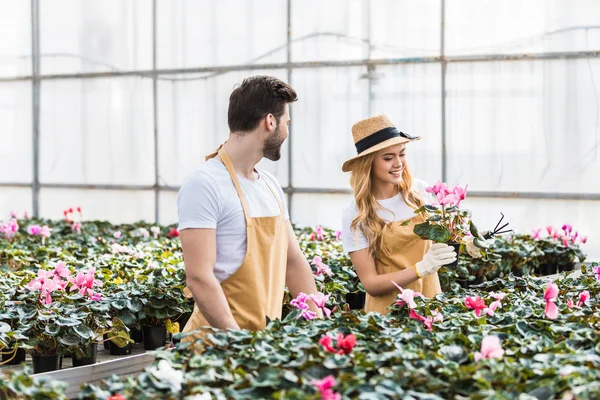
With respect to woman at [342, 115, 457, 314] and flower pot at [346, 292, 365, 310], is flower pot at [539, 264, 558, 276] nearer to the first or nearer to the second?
flower pot at [346, 292, 365, 310]

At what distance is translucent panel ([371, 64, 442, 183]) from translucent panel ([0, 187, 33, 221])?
13.6ft

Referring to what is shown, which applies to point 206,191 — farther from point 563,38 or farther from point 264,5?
point 264,5

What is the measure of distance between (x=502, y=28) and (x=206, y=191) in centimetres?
496

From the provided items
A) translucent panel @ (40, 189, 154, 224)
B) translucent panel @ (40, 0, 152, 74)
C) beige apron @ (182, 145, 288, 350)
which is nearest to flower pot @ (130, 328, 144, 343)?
beige apron @ (182, 145, 288, 350)

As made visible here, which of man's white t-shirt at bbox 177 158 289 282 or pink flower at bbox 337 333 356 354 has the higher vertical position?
man's white t-shirt at bbox 177 158 289 282

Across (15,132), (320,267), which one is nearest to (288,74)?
(15,132)

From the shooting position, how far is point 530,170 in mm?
6758

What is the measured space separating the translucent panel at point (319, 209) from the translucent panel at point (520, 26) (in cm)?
162

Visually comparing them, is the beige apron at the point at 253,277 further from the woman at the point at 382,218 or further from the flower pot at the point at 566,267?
the flower pot at the point at 566,267

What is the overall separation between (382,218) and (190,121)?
5205 mm

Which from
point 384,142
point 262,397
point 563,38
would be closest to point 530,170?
point 563,38

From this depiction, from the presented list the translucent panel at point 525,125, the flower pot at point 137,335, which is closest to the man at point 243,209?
the flower pot at point 137,335

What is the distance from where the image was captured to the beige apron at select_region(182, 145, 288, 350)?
8.21 feet

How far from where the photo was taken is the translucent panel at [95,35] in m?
8.45
